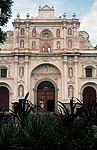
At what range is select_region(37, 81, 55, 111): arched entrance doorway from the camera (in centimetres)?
2689

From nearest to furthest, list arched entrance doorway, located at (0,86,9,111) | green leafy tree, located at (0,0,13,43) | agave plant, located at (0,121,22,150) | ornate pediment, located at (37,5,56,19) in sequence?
agave plant, located at (0,121,22,150), green leafy tree, located at (0,0,13,43), arched entrance doorway, located at (0,86,9,111), ornate pediment, located at (37,5,56,19)

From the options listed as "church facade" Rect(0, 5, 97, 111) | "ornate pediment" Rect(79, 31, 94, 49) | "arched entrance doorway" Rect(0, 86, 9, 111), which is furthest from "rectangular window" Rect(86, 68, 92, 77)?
"arched entrance doorway" Rect(0, 86, 9, 111)

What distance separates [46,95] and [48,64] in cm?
408

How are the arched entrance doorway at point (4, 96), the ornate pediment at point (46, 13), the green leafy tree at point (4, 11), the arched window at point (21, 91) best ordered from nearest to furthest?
1. the green leafy tree at point (4, 11)
2. the arched window at point (21, 91)
3. the arched entrance doorway at point (4, 96)
4. the ornate pediment at point (46, 13)

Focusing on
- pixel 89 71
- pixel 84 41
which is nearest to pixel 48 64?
pixel 89 71

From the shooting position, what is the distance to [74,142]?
772cm

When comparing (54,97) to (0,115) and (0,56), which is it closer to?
(0,56)

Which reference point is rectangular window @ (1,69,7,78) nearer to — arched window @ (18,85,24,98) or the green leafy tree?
arched window @ (18,85,24,98)

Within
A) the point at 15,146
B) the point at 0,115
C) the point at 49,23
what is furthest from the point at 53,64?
the point at 15,146

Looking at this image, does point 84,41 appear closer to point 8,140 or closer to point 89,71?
point 89,71

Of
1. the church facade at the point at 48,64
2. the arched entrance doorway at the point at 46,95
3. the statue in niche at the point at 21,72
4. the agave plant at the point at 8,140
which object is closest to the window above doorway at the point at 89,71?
the church facade at the point at 48,64

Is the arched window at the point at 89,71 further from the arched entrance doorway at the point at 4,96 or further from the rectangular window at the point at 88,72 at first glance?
the arched entrance doorway at the point at 4,96

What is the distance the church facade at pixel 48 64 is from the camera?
26.7 metres

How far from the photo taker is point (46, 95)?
27109 millimetres
